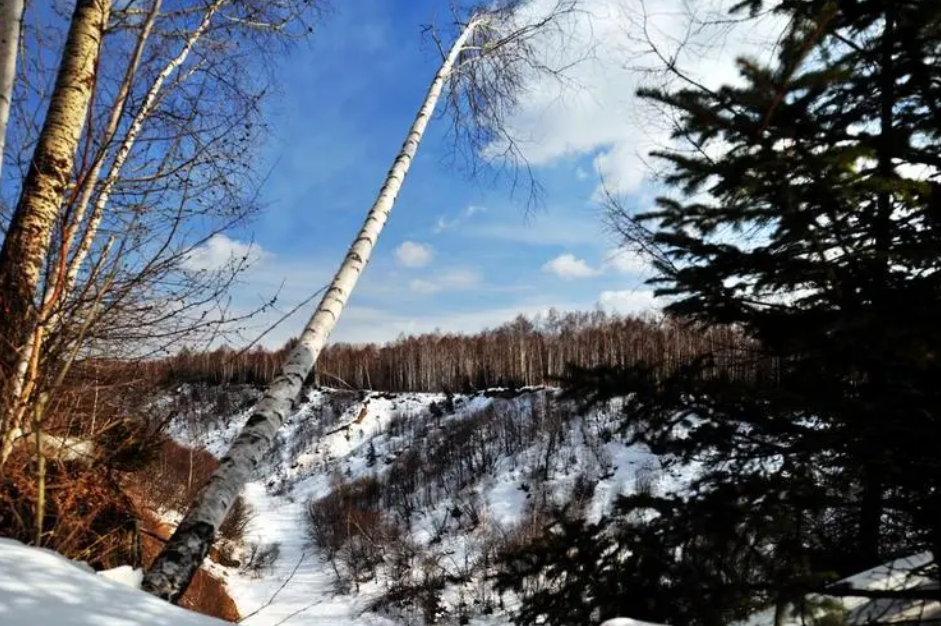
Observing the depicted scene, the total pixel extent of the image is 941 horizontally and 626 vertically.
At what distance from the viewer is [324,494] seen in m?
25.0

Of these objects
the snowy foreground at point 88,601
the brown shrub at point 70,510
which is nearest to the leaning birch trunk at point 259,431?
the snowy foreground at point 88,601

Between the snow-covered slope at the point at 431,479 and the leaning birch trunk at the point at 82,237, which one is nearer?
the leaning birch trunk at the point at 82,237

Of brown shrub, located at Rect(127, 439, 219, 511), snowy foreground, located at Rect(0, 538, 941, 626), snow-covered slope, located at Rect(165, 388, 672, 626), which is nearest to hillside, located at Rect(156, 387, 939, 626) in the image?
snow-covered slope, located at Rect(165, 388, 672, 626)

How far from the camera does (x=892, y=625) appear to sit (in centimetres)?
186

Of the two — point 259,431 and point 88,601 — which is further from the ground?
point 259,431

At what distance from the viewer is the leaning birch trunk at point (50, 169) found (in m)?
3.60

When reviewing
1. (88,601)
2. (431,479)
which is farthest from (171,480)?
(88,601)

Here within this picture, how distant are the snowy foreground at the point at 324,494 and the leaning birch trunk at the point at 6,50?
2.18 metres

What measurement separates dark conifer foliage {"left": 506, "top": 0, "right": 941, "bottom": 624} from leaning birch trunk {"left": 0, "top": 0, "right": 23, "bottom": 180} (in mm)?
3277

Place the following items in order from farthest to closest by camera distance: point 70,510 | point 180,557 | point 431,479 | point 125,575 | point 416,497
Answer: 1. point 431,479
2. point 416,497
3. point 70,510
4. point 180,557
5. point 125,575

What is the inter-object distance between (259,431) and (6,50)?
2453mm

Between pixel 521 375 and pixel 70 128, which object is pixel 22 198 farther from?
pixel 521 375

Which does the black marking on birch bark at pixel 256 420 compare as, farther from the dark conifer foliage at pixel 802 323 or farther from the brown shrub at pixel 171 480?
the brown shrub at pixel 171 480

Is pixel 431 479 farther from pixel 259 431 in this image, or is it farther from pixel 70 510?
pixel 259 431
